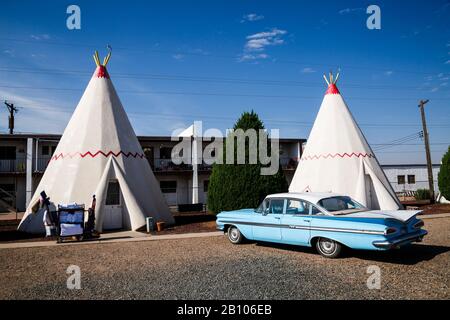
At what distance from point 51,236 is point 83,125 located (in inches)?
172

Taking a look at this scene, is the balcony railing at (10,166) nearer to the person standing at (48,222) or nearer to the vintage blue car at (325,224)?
the person standing at (48,222)

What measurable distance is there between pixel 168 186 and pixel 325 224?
20115 mm

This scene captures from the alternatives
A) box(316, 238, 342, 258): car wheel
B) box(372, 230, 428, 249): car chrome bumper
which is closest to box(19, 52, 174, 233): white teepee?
box(316, 238, 342, 258): car wheel

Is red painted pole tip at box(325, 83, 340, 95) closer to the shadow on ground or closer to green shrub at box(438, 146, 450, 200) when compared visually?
green shrub at box(438, 146, 450, 200)

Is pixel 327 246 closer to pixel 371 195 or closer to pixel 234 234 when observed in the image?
pixel 234 234

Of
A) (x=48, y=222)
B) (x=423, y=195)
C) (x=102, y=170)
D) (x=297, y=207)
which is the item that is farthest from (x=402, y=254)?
(x=423, y=195)

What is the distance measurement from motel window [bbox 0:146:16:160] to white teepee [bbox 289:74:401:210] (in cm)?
1924

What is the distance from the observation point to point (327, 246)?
Result: 6.85 metres

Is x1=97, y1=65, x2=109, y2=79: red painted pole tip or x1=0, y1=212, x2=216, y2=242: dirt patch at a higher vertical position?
x1=97, y1=65, x2=109, y2=79: red painted pole tip

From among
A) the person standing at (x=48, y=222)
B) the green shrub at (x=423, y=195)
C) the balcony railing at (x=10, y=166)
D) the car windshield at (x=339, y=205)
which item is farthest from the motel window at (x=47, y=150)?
the green shrub at (x=423, y=195)

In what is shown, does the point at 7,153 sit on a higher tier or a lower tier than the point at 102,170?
higher

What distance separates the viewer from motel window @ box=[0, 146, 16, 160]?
75.1ft
